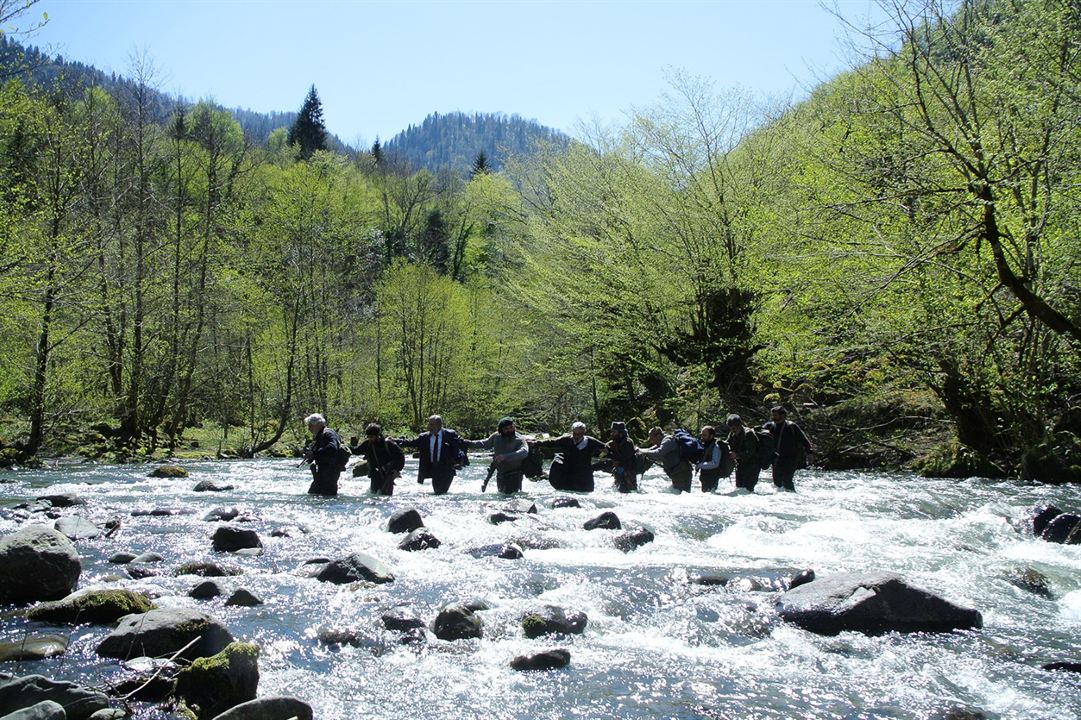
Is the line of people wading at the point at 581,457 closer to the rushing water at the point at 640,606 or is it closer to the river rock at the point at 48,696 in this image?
the rushing water at the point at 640,606

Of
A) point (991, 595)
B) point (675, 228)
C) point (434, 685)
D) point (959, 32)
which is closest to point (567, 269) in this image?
point (675, 228)

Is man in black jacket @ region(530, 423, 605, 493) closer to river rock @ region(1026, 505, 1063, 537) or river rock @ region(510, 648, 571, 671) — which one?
river rock @ region(1026, 505, 1063, 537)

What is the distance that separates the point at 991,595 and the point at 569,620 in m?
4.00

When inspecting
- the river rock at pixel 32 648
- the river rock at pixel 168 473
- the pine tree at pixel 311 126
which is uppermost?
the pine tree at pixel 311 126

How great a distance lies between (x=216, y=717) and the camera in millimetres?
4414

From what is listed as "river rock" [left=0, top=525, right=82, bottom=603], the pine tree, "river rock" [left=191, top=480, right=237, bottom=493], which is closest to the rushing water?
"river rock" [left=0, top=525, right=82, bottom=603]

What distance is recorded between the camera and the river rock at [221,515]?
431 inches

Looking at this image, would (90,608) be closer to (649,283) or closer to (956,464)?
(956,464)

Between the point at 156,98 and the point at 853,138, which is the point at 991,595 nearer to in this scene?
the point at 853,138

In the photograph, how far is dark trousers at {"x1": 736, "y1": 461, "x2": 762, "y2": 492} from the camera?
14453mm

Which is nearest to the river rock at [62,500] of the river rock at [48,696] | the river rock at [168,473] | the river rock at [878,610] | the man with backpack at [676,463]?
the river rock at [168,473]

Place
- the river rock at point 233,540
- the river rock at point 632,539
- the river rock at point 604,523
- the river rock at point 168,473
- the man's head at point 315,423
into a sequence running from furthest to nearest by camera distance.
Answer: the river rock at point 168,473 < the man's head at point 315,423 < the river rock at point 604,523 < the river rock at point 632,539 < the river rock at point 233,540

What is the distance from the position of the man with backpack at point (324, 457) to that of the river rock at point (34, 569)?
6061 millimetres

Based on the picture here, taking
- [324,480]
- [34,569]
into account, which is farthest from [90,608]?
[324,480]
